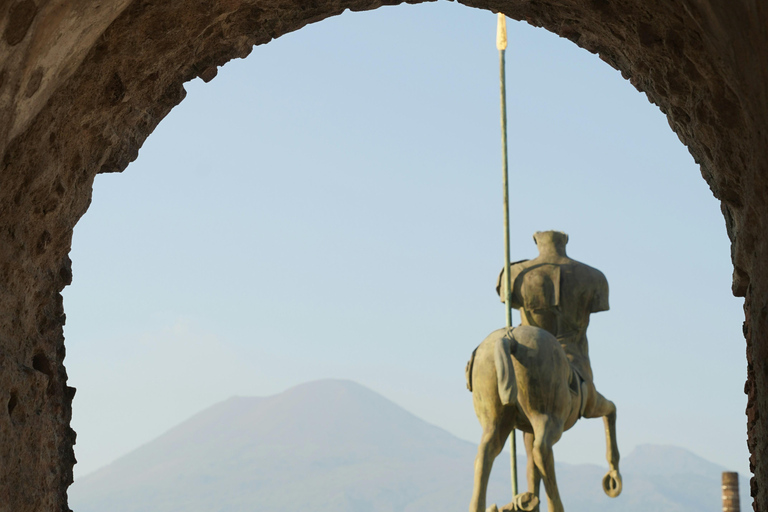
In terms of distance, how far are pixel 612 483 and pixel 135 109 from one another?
9799 mm

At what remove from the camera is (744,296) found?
405 centimetres

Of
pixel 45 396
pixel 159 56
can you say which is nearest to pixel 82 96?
pixel 159 56

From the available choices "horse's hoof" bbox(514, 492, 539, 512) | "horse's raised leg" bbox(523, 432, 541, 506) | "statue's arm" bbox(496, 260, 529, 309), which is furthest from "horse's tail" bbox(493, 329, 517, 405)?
"statue's arm" bbox(496, 260, 529, 309)

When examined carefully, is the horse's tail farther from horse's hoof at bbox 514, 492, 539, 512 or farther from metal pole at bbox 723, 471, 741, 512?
metal pole at bbox 723, 471, 741, 512

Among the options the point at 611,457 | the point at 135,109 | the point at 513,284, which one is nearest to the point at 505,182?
the point at 513,284

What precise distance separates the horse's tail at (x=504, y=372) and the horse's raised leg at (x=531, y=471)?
1.71 meters

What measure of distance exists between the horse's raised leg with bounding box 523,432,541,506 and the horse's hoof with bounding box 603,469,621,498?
4.95 feet

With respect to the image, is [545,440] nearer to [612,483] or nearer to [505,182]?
[612,483]

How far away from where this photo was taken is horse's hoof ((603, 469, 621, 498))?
12805 mm

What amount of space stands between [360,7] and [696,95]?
1.48 metres

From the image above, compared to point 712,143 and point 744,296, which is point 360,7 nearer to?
point 712,143

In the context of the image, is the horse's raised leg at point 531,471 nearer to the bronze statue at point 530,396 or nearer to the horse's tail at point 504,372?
the bronze statue at point 530,396

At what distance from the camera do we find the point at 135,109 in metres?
4.36

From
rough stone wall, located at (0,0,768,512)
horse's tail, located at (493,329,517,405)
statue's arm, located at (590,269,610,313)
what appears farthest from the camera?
statue's arm, located at (590,269,610,313)
